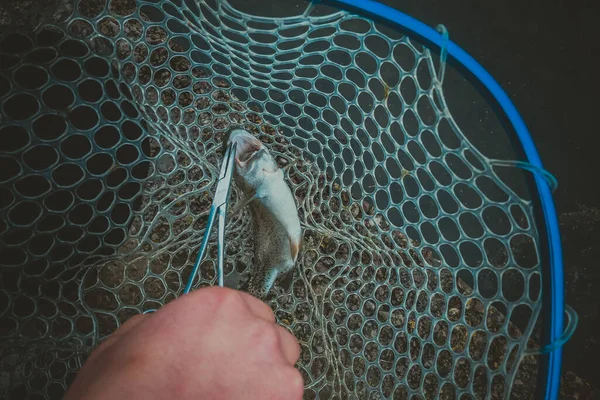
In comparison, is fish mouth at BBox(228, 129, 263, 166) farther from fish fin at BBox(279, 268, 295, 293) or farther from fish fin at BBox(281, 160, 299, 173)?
fish fin at BBox(279, 268, 295, 293)

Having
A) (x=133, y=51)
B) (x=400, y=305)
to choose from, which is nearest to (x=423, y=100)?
(x=400, y=305)

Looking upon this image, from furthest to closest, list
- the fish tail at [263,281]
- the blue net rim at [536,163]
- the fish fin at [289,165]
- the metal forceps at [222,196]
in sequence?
1. the fish fin at [289,165]
2. the fish tail at [263,281]
3. the metal forceps at [222,196]
4. the blue net rim at [536,163]

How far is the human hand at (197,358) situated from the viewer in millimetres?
677

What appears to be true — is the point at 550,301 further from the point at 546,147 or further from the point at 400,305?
the point at 546,147

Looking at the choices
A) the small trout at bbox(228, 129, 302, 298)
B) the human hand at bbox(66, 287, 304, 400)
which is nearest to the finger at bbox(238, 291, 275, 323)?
the human hand at bbox(66, 287, 304, 400)

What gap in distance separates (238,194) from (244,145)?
30 cm

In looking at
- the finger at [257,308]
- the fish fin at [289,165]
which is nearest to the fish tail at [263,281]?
the fish fin at [289,165]

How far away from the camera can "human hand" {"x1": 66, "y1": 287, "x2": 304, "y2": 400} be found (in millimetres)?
677

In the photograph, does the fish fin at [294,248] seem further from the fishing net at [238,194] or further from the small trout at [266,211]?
the fishing net at [238,194]

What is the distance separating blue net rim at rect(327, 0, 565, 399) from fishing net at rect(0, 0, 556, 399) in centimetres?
14

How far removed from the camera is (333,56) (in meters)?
1.55

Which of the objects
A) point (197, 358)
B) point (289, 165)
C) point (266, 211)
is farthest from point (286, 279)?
point (197, 358)

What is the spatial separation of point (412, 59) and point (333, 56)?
0.29m

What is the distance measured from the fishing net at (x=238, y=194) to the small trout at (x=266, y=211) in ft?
0.40
